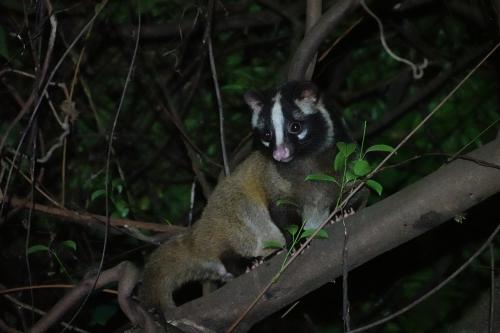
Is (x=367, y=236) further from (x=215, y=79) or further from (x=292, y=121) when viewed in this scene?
(x=215, y=79)

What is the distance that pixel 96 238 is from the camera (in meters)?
5.66

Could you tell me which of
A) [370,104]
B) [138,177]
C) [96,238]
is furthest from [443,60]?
[96,238]

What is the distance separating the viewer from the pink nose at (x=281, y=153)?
396 cm

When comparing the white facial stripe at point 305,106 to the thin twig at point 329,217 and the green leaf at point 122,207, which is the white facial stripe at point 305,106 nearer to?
the thin twig at point 329,217

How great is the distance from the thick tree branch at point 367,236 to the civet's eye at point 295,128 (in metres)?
1.06

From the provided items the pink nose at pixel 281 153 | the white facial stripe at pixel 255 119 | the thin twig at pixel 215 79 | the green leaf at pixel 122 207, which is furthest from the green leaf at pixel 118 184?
the pink nose at pixel 281 153

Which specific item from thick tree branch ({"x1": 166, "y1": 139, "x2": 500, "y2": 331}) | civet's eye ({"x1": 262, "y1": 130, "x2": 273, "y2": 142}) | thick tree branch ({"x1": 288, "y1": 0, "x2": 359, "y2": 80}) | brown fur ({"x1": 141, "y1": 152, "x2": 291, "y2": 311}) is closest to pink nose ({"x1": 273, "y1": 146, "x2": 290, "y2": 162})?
civet's eye ({"x1": 262, "y1": 130, "x2": 273, "y2": 142})

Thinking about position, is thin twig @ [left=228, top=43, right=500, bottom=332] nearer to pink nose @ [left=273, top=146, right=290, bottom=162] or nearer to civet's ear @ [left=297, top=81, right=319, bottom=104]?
pink nose @ [left=273, top=146, right=290, bottom=162]

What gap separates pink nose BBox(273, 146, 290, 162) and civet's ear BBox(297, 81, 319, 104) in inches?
13.3

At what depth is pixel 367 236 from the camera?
9.52 ft

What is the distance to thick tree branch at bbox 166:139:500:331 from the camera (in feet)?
8.96

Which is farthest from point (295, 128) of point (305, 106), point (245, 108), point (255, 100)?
point (245, 108)

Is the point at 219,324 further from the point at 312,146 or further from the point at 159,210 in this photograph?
the point at 159,210

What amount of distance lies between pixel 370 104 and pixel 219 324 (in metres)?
4.23
